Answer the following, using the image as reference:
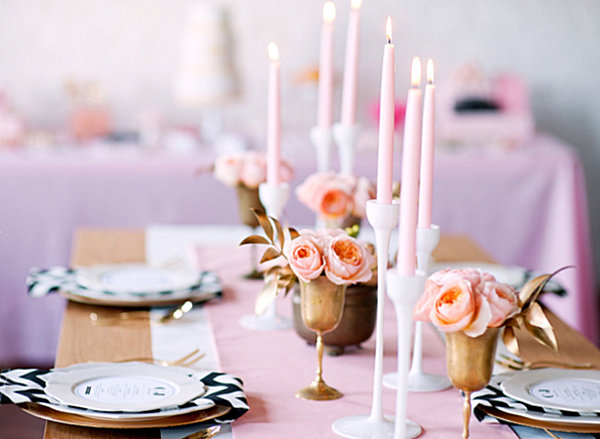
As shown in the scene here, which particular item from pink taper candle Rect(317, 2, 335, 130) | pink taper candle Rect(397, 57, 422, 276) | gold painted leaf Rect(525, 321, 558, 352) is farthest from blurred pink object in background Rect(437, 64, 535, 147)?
pink taper candle Rect(397, 57, 422, 276)

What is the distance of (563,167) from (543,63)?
3.21 ft

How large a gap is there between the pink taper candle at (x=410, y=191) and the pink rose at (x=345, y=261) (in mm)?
247

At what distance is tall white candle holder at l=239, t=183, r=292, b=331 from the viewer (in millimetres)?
1346

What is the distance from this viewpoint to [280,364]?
1.23m

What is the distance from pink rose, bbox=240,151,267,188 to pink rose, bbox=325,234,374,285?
1.63 ft

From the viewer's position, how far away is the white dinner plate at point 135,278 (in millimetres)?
1517

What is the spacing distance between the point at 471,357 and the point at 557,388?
240 mm

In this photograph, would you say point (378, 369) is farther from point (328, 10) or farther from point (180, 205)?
point (180, 205)

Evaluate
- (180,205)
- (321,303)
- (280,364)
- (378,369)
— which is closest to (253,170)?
(280,364)

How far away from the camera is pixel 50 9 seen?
11.8 ft

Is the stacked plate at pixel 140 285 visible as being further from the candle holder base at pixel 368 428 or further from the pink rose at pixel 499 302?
the pink rose at pixel 499 302

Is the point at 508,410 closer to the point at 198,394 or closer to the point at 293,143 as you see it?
the point at 198,394

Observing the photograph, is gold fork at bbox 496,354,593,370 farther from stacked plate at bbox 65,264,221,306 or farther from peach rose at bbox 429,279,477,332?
stacked plate at bbox 65,264,221,306

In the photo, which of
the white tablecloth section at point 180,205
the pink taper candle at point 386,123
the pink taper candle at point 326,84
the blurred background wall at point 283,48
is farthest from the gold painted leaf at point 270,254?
the blurred background wall at point 283,48
